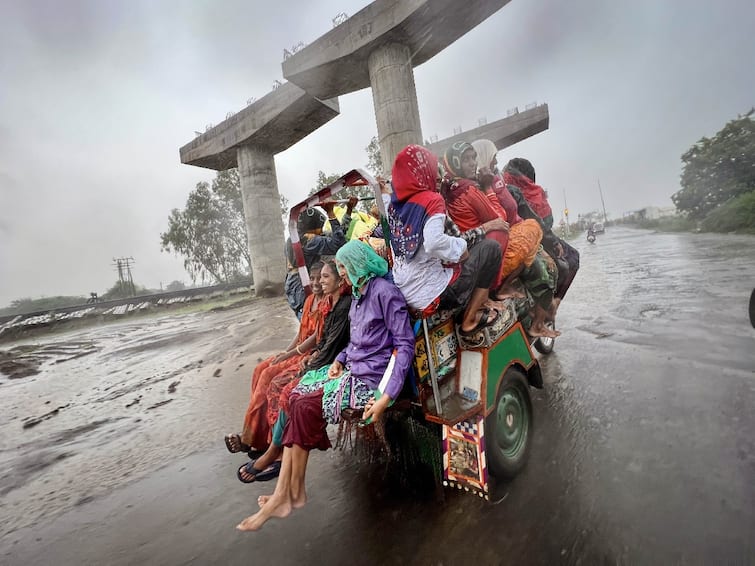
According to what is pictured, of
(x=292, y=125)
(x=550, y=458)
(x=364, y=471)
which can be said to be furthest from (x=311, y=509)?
(x=292, y=125)

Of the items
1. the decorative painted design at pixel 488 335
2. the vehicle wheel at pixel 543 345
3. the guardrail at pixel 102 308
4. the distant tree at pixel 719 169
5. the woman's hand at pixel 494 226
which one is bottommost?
the vehicle wheel at pixel 543 345

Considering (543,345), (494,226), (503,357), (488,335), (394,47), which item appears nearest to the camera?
(488,335)

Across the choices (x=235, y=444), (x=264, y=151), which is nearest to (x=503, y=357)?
(x=235, y=444)

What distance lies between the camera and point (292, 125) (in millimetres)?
16641

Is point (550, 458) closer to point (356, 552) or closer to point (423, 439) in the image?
point (423, 439)

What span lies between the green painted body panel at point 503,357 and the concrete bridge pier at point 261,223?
1570cm

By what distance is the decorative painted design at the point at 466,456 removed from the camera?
1.87 m

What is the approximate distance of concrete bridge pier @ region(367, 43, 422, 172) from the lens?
448 inches

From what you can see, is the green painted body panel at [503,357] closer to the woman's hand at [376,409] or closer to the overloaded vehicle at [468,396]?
the overloaded vehicle at [468,396]

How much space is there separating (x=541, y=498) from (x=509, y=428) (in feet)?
1.35

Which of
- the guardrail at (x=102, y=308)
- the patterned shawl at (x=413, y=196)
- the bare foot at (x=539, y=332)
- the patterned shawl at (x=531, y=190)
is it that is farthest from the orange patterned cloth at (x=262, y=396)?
the guardrail at (x=102, y=308)

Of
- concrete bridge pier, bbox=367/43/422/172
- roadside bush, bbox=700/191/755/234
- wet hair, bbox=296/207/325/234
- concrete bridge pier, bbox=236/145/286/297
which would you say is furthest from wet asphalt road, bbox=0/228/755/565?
roadside bush, bbox=700/191/755/234

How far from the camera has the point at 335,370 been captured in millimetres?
2281

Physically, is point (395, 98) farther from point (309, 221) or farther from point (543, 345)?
point (543, 345)
